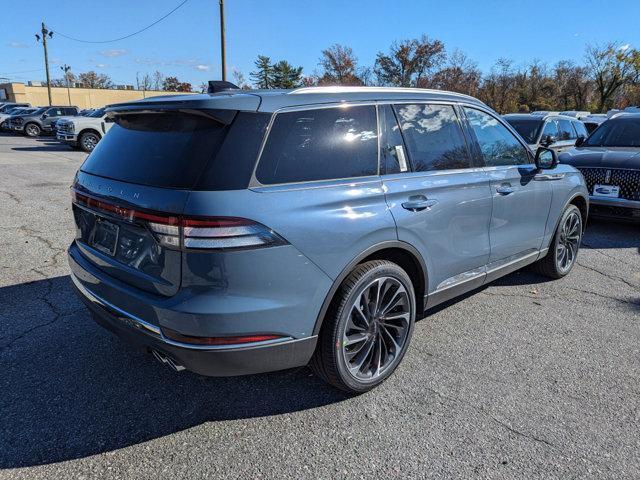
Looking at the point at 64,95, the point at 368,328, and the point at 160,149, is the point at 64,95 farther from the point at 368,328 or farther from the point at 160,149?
the point at 368,328

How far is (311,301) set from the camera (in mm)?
2514

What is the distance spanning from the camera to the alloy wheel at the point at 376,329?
Answer: 2848 mm

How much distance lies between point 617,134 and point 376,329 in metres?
7.40

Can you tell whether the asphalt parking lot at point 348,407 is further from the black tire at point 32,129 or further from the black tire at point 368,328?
the black tire at point 32,129

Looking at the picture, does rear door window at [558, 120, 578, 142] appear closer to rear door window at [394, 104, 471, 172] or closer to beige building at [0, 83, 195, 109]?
rear door window at [394, 104, 471, 172]

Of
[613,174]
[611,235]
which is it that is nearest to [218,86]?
[613,174]

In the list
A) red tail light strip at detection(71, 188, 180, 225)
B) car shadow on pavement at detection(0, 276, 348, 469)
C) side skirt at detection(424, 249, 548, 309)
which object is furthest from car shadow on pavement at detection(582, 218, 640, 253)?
red tail light strip at detection(71, 188, 180, 225)

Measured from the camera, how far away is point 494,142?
4004 millimetres

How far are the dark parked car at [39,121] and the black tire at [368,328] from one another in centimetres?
3055

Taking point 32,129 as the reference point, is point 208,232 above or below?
above

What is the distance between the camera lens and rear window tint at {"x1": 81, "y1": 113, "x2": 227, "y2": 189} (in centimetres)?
234

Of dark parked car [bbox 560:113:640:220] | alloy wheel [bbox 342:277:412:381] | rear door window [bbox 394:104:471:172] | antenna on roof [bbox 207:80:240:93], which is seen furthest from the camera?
dark parked car [bbox 560:113:640:220]

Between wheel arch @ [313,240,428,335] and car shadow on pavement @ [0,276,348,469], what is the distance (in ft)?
2.37

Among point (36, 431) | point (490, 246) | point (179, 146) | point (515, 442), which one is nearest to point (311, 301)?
point (179, 146)
